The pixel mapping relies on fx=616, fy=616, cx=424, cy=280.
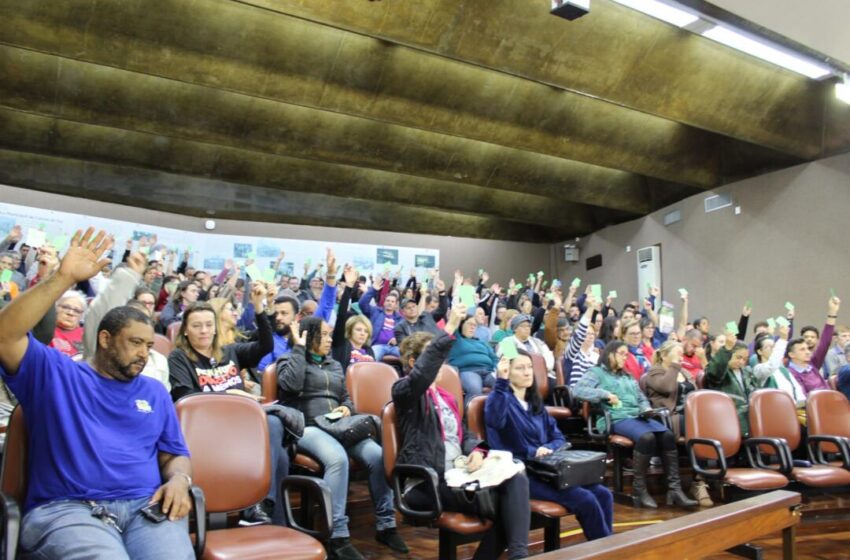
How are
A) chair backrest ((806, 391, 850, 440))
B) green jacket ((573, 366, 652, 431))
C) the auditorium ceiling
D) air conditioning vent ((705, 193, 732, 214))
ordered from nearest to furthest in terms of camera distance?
chair backrest ((806, 391, 850, 440)) → green jacket ((573, 366, 652, 431)) → the auditorium ceiling → air conditioning vent ((705, 193, 732, 214))

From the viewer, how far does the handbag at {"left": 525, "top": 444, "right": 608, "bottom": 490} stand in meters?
2.39

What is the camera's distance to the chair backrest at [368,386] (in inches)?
125

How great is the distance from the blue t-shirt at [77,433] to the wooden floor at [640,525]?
1.25 metres

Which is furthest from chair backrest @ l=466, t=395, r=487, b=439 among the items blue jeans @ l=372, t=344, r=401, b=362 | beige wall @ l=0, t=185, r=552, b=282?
beige wall @ l=0, t=185, r=552, b=282

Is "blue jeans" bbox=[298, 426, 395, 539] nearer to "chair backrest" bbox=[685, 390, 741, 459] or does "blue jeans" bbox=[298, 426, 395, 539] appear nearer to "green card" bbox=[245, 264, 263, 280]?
"green card" bbox=[245, 264, 263, 280]

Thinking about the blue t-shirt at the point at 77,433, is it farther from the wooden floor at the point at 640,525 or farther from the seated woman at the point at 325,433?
the wooden floor at the point at 640,525

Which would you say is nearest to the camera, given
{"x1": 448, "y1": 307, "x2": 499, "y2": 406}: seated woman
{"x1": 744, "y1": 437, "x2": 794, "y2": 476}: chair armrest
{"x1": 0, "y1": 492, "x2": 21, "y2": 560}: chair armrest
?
{"x1": 0, "y1": 492, "x2": 21, "y2": 560}: chair armrest

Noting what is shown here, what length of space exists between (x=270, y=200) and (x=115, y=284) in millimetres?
7516

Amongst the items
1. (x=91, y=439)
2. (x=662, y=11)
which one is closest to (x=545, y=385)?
(x=662, y=11)

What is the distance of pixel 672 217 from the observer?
911 cm

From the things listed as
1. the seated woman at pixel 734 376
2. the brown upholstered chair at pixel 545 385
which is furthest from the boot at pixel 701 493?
the brown upholstered chair at pixel 545 385

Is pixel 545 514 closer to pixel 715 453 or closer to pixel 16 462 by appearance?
pixel 715 453

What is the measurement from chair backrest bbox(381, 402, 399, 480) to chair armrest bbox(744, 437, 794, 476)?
218 cm

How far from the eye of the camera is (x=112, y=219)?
7758 mm
